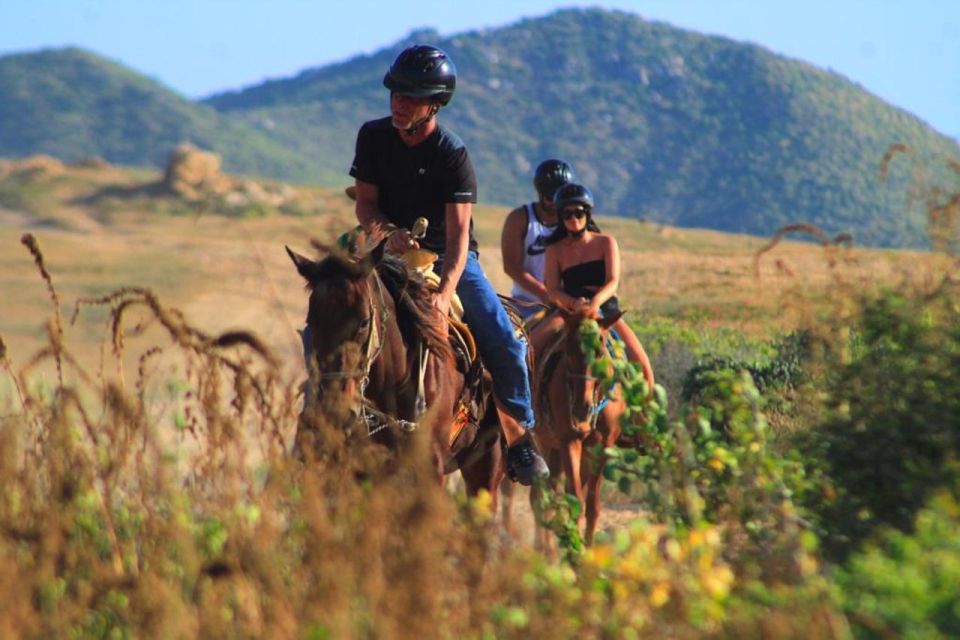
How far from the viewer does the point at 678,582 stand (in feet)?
15.7

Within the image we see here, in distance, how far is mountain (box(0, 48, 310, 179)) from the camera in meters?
169

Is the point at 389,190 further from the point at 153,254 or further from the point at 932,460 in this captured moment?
the point at 153,254

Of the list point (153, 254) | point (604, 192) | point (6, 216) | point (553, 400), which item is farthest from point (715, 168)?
point (553, 400)

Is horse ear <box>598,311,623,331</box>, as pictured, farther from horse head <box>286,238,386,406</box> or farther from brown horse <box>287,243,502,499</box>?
horse head <box>286,238,386,406</box>

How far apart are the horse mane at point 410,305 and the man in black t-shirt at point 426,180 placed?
0.57 ft

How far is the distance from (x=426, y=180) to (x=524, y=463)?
76.1 inches

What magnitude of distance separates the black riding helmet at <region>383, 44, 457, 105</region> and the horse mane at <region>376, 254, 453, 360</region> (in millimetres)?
959

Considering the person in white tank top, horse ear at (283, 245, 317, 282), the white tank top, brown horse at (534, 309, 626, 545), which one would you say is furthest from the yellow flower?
the white tank top

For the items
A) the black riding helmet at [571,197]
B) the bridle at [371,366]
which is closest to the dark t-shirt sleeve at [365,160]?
the bridle at [371,366]

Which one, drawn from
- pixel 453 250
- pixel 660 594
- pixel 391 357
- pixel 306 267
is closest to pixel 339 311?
pixel 306 267

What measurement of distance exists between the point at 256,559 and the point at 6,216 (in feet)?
265

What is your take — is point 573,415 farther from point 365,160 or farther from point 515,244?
point 365,160

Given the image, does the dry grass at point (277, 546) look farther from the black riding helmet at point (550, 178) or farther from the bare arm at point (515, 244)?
the black riding helmet at point (550, 178)

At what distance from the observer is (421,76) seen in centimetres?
873
